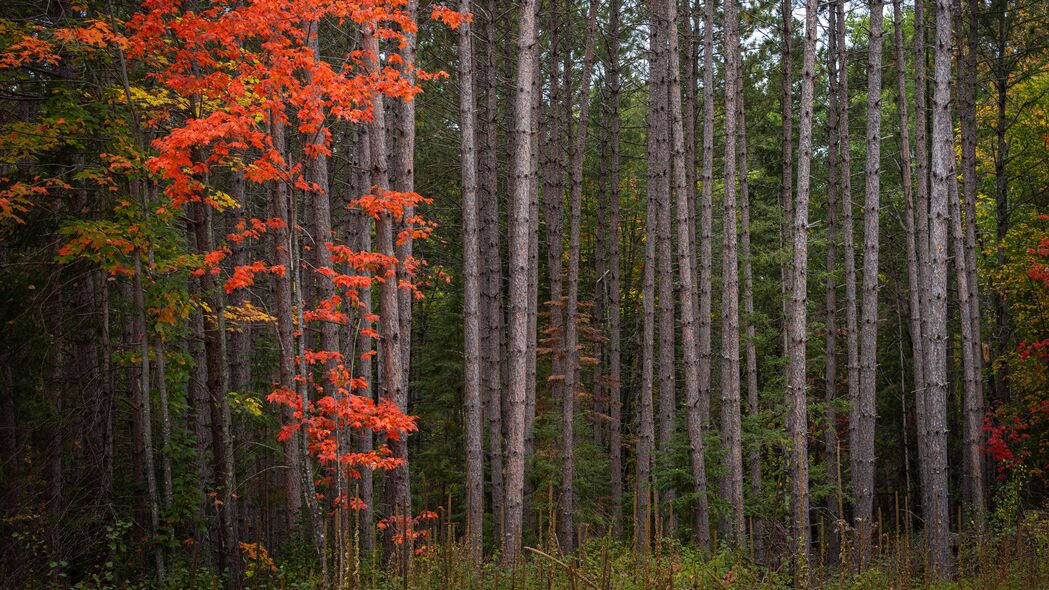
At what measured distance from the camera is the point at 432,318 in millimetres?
20297

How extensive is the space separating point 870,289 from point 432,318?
1169 centimetres

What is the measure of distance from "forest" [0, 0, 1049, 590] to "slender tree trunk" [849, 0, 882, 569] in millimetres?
64

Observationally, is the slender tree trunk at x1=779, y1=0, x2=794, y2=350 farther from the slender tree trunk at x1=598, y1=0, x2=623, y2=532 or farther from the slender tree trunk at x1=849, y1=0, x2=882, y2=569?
the slender tree trunk at x1=598, y1=0, x2=623, y2=532

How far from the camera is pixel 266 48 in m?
8.24

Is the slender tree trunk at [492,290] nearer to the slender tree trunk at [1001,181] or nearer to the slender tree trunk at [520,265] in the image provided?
the slender tree trunk at [520,265]

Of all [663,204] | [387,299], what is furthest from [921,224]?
[387,299]

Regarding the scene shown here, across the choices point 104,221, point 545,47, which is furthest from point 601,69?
point 104,221

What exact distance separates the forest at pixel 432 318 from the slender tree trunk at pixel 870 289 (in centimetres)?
6

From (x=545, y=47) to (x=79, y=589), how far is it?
1570 centimetres

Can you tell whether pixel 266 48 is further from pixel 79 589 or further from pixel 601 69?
pixel 601 69

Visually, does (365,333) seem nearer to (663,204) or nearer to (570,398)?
(570,398)

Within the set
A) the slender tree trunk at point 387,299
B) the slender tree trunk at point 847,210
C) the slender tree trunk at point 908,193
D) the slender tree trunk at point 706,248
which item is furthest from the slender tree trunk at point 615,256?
the slender tree trunk at point 387,299

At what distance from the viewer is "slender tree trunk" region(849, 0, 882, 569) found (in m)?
11.3

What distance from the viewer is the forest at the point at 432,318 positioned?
7.98 m
